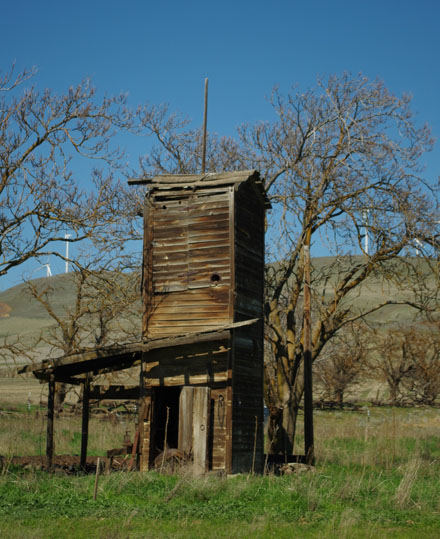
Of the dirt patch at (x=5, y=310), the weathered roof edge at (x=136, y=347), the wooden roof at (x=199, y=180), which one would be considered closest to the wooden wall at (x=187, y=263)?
the wooden roof at (x=199, y=180)

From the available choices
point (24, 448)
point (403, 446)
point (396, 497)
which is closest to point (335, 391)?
point (403, 446)

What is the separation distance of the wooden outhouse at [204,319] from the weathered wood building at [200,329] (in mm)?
26

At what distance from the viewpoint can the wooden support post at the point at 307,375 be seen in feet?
61.7

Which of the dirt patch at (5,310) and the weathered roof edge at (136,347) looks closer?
the weathered roof edge at (136,347)

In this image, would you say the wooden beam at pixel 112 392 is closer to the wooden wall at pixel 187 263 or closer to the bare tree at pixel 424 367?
the wooden wall at pixel 187 263

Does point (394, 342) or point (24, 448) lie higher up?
point (394, 342)

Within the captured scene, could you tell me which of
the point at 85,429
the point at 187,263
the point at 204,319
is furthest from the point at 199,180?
the point at 85,429

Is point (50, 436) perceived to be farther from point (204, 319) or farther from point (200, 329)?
point (204, 319)

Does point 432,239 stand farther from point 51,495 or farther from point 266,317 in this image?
point 51,495

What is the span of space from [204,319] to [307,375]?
4.30 metres

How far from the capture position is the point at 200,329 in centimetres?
1662

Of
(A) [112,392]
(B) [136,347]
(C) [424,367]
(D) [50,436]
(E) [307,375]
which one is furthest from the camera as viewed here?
(C) [424,367]

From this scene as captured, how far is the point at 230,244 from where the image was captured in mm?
16797

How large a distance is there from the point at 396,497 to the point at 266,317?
10406 millimetres
